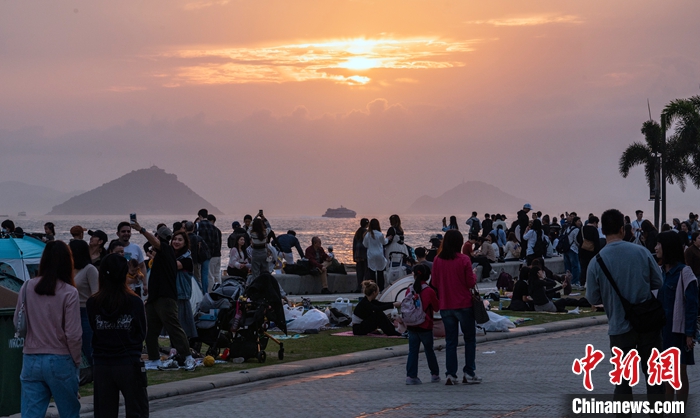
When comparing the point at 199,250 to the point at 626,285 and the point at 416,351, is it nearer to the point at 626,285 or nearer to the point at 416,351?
the point at 416,351

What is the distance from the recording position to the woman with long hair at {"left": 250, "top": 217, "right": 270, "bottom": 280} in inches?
822

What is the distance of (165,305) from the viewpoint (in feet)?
41.3

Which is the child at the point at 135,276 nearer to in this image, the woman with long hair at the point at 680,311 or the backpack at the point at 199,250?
the backpack at the point at 199,250

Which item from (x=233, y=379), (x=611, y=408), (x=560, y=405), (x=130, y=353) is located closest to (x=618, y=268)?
(x=611, y=408)

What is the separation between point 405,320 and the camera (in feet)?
38.0

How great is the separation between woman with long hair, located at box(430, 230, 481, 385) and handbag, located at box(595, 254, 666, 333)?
3626 mm

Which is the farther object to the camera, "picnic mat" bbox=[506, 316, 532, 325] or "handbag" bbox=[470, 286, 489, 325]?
"picnic mat" bbox=[506, 316, 532, 325]

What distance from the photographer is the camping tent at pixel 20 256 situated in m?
18.2

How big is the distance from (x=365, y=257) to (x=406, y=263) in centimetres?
104

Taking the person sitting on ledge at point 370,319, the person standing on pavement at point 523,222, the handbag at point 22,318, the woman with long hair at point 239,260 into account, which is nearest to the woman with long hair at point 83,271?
the handbag at point 22,318

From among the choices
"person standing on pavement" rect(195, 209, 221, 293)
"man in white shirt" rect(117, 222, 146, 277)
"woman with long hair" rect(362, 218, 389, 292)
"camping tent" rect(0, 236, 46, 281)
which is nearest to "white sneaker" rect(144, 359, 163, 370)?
"man in white shirt" rect(117, 222, 146, 277)

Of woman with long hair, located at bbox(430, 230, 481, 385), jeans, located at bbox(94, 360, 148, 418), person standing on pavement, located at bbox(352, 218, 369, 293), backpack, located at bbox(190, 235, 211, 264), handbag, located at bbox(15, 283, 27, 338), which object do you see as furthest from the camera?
person standing on pavement, located at bbox(352, 218, 369, 293)

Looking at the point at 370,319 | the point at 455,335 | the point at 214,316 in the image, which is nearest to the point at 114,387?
the point at 455,335

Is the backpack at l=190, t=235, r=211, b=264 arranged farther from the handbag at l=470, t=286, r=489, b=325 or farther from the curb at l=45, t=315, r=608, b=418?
the handbag at l=470, t=286, r=489, b=325
